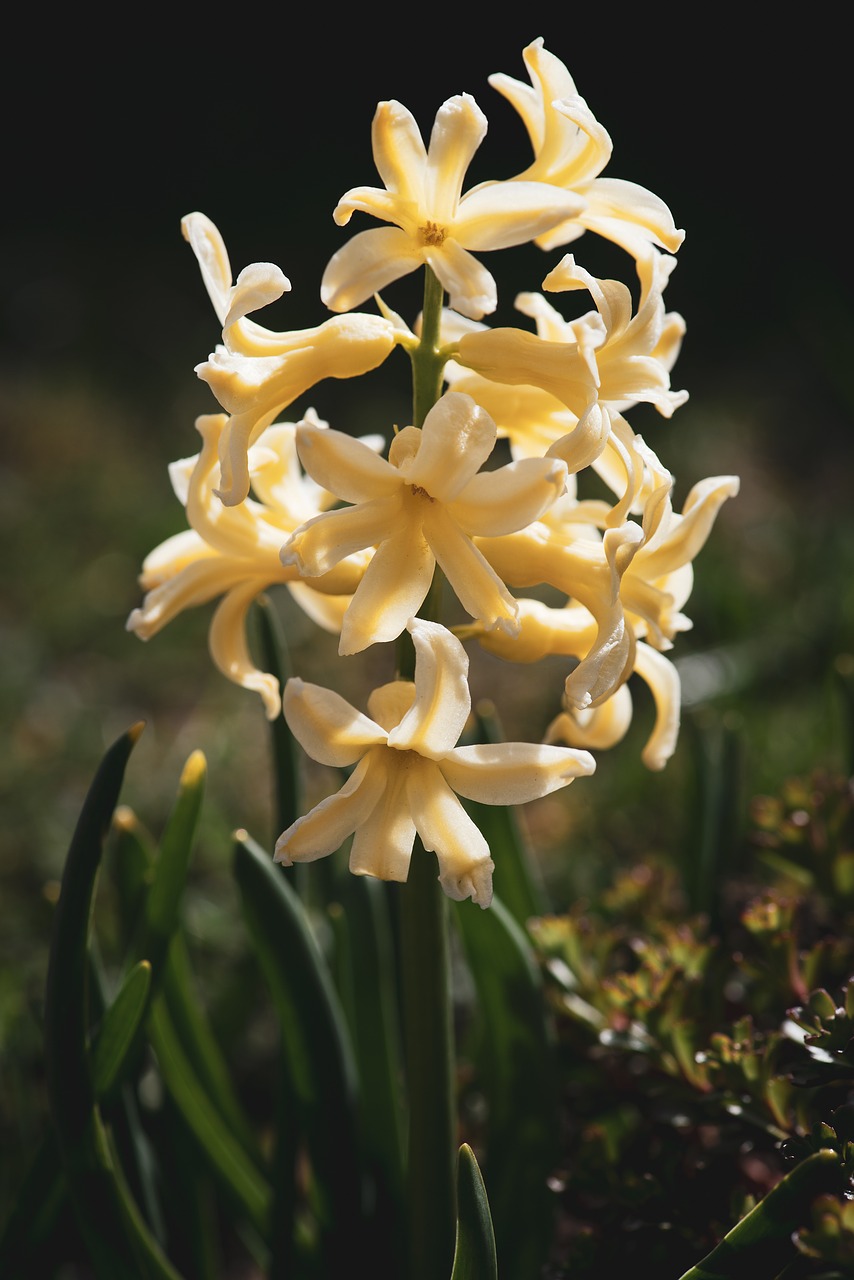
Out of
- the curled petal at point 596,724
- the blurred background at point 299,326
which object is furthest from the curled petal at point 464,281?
the blurred background at point 299,326

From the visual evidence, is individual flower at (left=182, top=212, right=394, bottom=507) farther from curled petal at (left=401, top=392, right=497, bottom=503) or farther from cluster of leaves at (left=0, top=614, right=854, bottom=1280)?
cluster of leaves at (left=0, top=614, right=854, bottom=1280)

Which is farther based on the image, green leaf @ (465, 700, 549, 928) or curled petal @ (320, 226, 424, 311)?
green leaf @ (465, 700, 549, 928)

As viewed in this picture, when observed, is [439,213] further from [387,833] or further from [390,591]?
[387,833]

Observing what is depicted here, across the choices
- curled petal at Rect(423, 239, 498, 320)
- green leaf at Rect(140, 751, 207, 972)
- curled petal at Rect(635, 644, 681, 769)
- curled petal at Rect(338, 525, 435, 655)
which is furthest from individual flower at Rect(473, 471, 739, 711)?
green leaf at Rect(140, 751, 207, 972)

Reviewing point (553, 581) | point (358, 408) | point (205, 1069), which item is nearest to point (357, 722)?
point (553, 581)

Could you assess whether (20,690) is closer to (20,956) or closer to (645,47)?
(20,956)

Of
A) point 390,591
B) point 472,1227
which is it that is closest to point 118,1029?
point 472,1227

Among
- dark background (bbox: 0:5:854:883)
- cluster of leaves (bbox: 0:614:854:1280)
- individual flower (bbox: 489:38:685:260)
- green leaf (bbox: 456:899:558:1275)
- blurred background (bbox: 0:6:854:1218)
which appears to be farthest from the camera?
dark background (bbox: 0:5:854:883)
